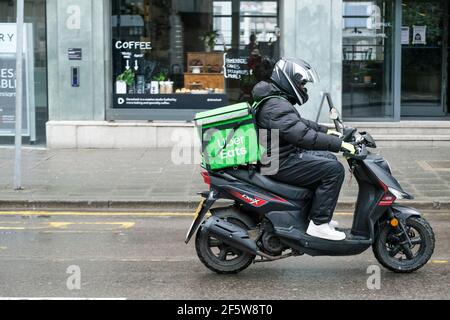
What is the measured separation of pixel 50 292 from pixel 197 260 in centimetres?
147

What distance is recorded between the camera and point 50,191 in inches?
397

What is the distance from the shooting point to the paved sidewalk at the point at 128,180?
376 inches

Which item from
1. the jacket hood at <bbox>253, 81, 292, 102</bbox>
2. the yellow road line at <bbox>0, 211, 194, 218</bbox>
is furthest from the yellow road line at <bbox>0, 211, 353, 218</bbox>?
the jacket hood at <bbox>253, 81, 292, 102</bbox>

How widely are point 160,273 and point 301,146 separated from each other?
1595 millimetres

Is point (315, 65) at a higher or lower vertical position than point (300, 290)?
higher

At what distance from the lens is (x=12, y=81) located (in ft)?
46.3

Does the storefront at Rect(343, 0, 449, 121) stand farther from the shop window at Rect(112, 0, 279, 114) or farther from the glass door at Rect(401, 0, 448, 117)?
the shop window at Rect(112, 0, 279, 114)

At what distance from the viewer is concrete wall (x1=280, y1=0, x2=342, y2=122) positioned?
13.8 metres

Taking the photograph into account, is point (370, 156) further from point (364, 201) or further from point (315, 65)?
point (315, 65)

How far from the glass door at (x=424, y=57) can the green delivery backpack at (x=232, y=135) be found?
32.0ft

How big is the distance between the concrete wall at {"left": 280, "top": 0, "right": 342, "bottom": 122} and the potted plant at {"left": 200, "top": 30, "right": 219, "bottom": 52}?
136cm

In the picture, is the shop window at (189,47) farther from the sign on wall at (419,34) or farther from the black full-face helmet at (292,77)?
the black full-face helmet at (292,77)
